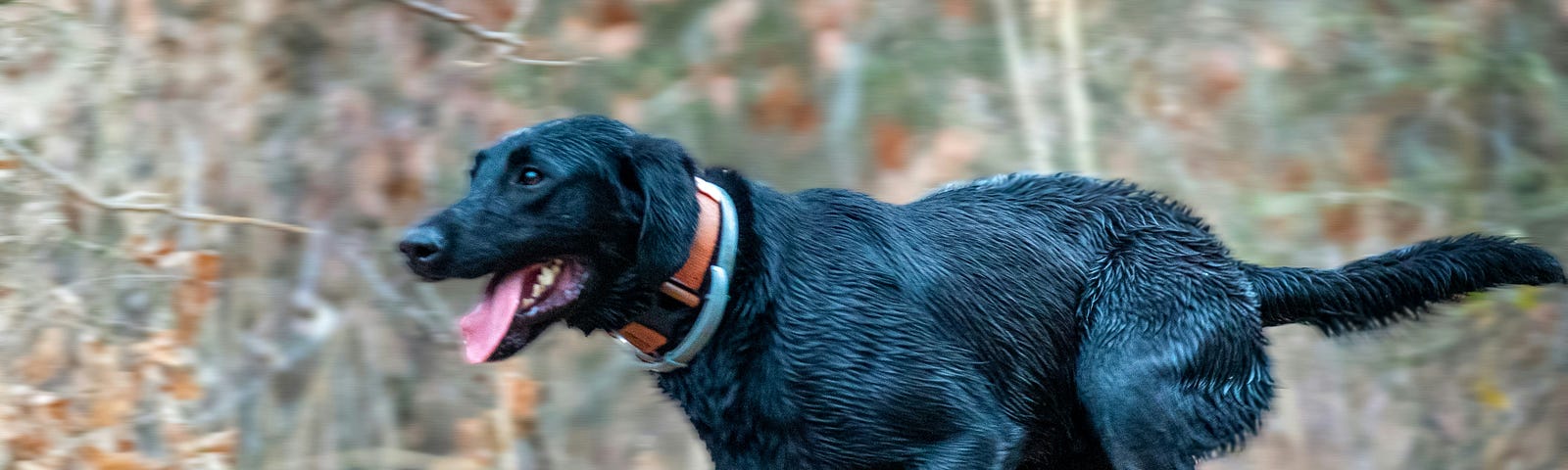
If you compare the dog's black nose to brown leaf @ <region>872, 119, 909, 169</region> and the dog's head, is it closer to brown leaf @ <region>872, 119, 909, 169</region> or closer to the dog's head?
the dog's head

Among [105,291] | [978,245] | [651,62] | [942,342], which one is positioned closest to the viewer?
[942,342]

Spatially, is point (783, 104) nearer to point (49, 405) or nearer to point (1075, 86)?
point (1075, 86)

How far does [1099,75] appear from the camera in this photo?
5977mm

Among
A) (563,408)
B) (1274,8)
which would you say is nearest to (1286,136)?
(1274,8)

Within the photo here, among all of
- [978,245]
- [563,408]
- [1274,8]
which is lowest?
[563,408]

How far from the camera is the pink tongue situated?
8.39ft

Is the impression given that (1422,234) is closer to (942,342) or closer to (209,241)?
Answer: (942,342)

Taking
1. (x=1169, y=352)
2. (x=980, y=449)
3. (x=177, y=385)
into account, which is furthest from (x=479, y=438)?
(x=1169, y=352)

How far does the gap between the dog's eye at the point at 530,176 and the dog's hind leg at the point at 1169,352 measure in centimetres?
113

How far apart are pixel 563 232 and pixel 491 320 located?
8.4 inches

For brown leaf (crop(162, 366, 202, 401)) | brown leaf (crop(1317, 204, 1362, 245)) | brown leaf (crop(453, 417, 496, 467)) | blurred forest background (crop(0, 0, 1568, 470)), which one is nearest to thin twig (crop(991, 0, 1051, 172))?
blurred forest background (crop(0, 0, 1568, 470))

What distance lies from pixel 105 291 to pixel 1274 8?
15.2 feet

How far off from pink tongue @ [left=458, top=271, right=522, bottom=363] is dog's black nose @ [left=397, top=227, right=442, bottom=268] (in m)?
0.15

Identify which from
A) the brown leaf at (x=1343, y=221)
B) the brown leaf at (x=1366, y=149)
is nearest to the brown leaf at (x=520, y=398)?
the brown leaf at (x=1343, y=221)
